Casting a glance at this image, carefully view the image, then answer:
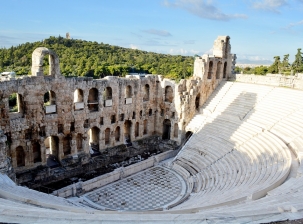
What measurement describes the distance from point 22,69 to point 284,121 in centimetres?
4490

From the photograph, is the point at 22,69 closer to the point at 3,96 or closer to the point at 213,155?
the point at 3,96

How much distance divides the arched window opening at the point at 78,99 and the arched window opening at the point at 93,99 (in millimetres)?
1000

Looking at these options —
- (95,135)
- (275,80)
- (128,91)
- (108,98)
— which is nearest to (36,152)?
(95,135)

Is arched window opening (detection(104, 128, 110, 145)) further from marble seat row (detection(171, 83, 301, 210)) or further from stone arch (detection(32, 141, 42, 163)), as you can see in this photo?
marble seat row (detection(171, 83, 301, 210))

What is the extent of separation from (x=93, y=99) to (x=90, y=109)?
3.27 ft

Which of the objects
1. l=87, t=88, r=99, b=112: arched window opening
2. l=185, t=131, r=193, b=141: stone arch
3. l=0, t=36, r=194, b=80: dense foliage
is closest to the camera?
l=87, t=88, r=99, b=112: arched window opening

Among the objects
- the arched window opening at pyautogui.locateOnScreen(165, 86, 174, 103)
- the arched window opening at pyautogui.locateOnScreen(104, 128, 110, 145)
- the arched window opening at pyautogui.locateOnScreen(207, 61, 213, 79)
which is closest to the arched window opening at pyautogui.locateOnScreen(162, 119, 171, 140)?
the arched window opening at pyautogui.locateOnScreen(165, 86, 174, 103)

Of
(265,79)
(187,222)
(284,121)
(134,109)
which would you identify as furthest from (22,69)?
(187,222)

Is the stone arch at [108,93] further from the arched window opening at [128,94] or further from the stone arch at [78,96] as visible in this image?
the stone arch at [78,96]

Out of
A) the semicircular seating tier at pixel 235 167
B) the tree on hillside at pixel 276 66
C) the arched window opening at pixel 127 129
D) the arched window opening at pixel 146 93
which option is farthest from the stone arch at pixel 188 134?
the tree on hillside at pixel 276 66

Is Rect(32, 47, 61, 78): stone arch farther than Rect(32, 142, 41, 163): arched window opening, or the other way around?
Rect(32, 142, 41, 163): arched window opening

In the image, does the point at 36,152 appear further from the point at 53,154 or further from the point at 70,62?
the point at 70,62

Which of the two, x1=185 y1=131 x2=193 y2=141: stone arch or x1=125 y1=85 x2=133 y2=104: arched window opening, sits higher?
x1=125 y1=85 x2=133 y2=104: arched window opening

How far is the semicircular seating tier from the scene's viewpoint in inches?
349
